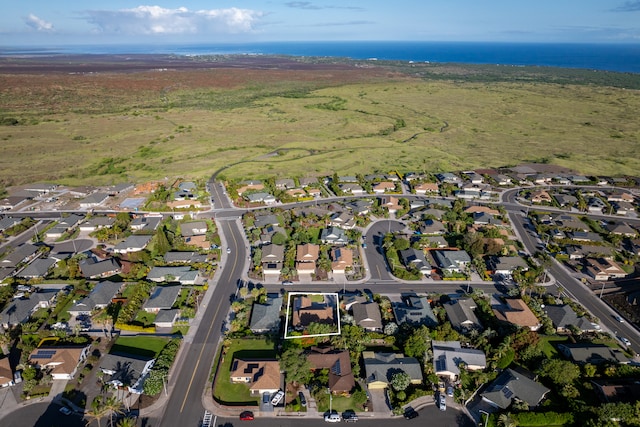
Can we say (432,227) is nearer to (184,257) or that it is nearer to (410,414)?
(410,414)

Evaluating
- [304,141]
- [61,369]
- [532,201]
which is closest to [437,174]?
[532,201]

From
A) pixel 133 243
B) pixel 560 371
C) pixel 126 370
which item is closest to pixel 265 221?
pixel 133 243

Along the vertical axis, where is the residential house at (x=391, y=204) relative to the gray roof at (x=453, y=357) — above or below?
above

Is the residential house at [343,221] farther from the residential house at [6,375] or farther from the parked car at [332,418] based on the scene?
the residential house at [6,375]

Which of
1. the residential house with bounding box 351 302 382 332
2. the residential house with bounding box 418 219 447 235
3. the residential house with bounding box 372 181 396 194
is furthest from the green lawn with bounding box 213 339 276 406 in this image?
the residential house with bounding box 372 181 396 194

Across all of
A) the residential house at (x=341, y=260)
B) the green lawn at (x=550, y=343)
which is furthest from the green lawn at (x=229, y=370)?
the green lawn at (x=550, y=343)

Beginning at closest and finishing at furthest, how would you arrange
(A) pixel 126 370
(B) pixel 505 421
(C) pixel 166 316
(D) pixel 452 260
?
(B) pixel 505 421
(A) pixel 126 370
(C) pixel 166 316
(D) pixel 452 260
